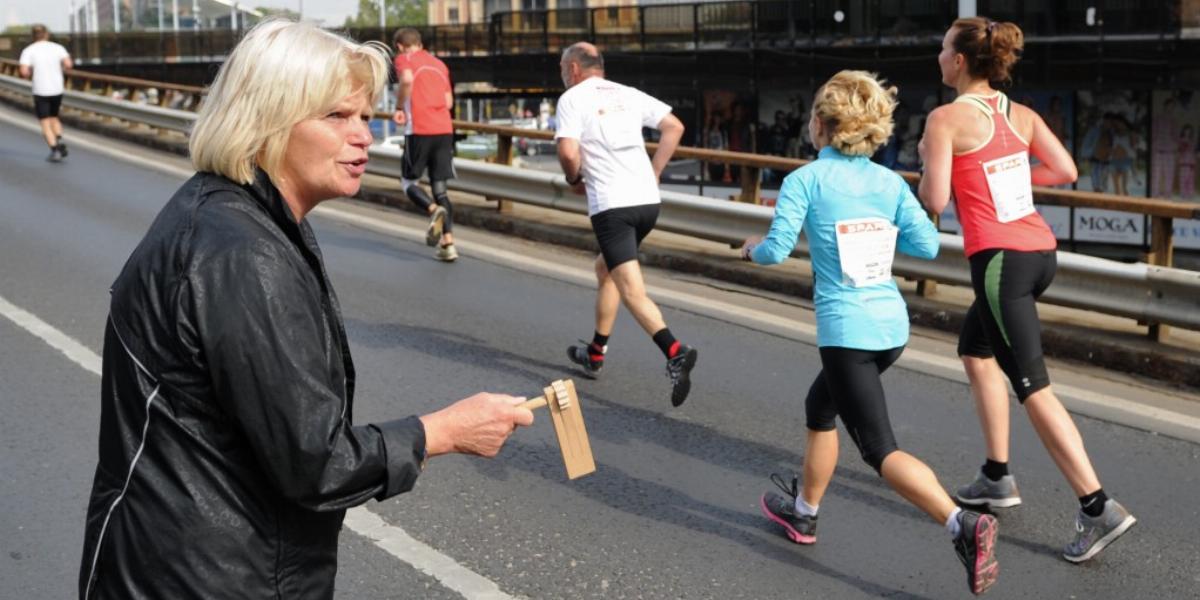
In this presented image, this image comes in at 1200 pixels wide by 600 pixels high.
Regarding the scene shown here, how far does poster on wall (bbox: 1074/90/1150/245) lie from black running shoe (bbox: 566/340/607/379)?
72.1 ft

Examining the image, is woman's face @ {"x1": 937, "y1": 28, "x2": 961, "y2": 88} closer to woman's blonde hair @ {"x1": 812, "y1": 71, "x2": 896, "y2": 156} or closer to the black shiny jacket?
woman's blonde hair @ {"x1": 812, "y1": 71, "x2": 896, "y2": 156}

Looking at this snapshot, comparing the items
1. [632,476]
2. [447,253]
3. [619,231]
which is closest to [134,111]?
[447,253]

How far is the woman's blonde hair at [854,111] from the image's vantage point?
16.9 ft

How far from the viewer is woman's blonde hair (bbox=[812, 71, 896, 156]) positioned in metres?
5.16

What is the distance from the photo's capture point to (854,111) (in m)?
5.16

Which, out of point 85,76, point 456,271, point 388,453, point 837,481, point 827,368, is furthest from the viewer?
point 85,76

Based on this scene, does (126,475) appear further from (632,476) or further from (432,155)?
(432,155)

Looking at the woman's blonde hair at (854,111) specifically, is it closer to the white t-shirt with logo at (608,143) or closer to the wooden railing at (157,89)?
the white t-shirt with logo at (608,143)

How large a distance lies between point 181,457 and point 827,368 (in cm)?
321

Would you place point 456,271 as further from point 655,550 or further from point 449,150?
point 655,550

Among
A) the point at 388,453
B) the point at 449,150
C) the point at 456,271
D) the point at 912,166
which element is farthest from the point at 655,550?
the point at 912,166

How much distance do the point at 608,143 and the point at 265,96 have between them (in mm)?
5575

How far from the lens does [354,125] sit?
2.62m

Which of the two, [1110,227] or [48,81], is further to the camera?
[1110,227]
